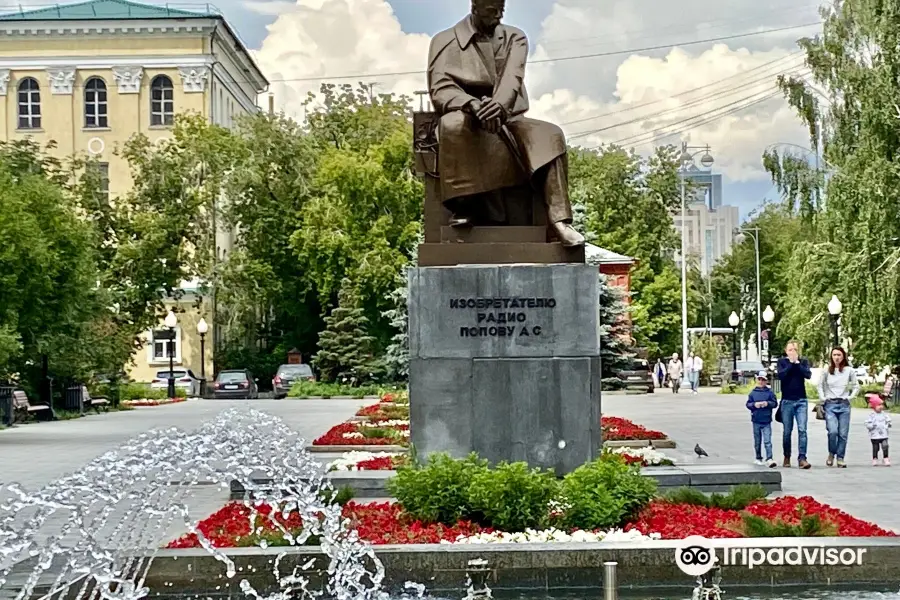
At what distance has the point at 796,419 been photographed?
58.2 ft

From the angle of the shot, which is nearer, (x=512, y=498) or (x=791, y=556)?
(x=791, y=556)

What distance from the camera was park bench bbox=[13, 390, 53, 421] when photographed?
31.8m

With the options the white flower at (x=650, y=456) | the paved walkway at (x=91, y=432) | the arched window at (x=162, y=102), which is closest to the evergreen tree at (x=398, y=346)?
the paved walkway at (x=91, y=432)

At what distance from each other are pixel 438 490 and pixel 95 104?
5507cm

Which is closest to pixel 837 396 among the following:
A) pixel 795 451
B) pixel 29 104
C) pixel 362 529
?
pixel 795 451

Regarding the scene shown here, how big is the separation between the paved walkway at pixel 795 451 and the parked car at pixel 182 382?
2105 cm

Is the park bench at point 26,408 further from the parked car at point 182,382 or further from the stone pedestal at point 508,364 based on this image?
the stone pedestal at point 508,364

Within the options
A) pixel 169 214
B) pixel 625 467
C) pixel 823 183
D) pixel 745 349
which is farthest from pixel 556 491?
pixel 745 349

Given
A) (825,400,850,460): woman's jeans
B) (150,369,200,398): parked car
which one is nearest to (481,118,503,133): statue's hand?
(825,400,850,460): woman's jeans

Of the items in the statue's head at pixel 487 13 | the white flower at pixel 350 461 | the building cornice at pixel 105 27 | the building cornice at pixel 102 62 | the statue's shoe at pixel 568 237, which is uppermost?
the building cornice at pixel 105 27

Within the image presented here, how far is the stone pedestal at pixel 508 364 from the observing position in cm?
1219

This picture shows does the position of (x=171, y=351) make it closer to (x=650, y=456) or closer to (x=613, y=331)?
(x=613, y=331)

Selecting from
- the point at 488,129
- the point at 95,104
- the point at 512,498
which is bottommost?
the point at 512,498

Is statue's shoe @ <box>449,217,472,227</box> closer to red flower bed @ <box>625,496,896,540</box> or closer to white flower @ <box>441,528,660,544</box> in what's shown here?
red flower bed @ <box>625,496,896,540</box>
